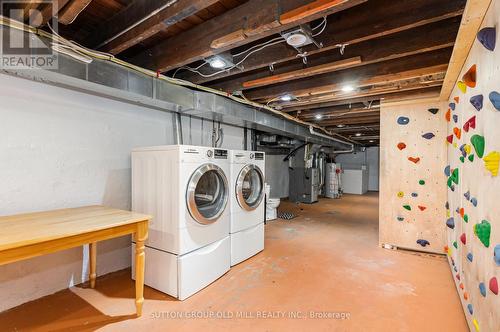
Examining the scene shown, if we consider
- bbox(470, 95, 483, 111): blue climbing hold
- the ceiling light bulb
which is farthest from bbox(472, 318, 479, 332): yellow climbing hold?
the ceiling light bulb

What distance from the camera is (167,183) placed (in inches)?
88.3

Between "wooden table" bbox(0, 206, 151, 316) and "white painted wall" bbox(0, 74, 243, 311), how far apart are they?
33 cm

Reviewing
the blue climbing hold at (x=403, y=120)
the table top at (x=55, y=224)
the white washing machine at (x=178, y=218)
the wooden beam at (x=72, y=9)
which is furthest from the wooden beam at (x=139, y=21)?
the blue climbing hold at (x=403, y=120)

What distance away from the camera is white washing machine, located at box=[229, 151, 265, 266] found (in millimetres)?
2883

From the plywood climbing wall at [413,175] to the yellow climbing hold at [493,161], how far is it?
226 centimetres

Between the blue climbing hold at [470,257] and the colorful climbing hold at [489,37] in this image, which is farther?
the blue climbing hold at [470,257]

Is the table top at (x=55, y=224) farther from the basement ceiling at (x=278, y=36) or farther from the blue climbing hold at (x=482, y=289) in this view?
the blue climbing hold at (x=482, y=289)

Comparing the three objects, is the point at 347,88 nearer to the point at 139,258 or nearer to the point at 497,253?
the point at 497,253

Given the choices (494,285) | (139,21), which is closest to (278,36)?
(139,21)

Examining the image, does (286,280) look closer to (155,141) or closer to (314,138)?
(155,141)

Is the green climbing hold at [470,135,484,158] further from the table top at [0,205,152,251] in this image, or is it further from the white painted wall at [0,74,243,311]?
the white painted wall at [0,74,243,311]

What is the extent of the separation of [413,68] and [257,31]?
5.51ft

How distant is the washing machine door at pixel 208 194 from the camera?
2.29 metres

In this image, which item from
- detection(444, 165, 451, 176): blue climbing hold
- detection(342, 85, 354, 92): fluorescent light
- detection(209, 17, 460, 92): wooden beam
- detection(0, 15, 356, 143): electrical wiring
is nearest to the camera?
detection(0, 15, 356, 143): electrical wiring
